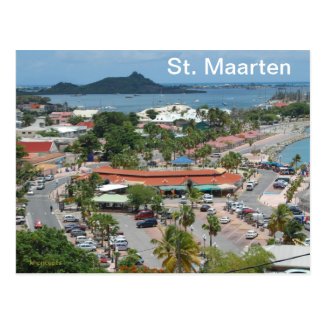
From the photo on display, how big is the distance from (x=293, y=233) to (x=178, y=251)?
1.80 metres

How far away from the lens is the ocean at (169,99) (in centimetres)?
1162

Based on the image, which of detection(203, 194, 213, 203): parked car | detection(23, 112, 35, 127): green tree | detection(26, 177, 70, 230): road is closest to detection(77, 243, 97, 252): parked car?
detection(26, 177, 70, 230): road

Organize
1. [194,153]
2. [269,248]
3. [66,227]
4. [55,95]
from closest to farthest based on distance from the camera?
[269,248] → [66,227] → [55,95] → [194,153]

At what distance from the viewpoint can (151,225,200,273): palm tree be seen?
31.5 feet

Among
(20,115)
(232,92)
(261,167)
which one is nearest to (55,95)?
(20,115)

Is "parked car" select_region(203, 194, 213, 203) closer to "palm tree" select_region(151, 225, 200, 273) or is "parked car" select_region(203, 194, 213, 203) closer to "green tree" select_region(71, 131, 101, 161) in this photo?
"palm tree" select_region(151, 225, 200, 273)

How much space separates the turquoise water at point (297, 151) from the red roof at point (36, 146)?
4.93 meters

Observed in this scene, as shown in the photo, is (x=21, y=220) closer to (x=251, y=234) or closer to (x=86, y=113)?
(x=251, y=234)

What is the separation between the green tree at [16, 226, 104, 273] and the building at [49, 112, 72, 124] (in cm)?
426

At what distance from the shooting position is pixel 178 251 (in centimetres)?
978

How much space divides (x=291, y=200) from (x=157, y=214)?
93.4 inches

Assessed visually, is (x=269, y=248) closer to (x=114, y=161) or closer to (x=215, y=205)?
(x=215, y=205)

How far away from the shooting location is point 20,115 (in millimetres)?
11344

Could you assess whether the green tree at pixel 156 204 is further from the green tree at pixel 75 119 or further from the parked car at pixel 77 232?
the green tree at pixel 75 119
